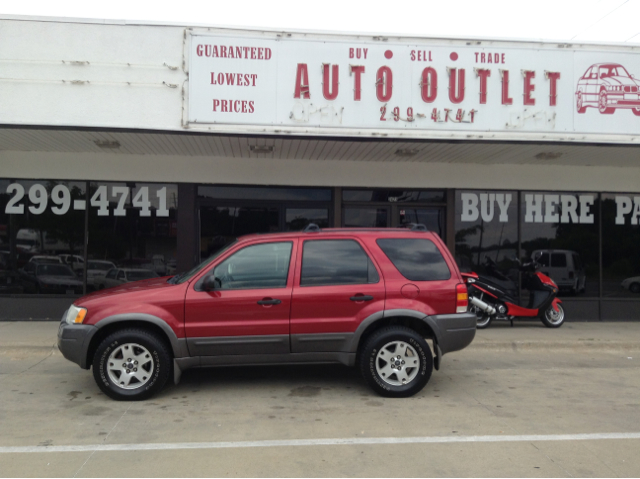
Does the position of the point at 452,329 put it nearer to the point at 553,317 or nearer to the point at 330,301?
the point at 330,301

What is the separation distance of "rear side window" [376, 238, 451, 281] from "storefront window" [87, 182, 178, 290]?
19.6 feet

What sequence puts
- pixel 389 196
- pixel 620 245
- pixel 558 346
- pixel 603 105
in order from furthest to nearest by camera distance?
pixel 620 245 < pixel 389 196 < pixel 603 105 < pixel 558 346

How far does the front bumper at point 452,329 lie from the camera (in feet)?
19.6

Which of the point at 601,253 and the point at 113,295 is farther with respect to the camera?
the point at 601,253

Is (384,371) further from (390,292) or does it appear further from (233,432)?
(233,432)

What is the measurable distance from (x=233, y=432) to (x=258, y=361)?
1109 millimetres

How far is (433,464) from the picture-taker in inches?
164

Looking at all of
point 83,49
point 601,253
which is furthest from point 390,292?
point 601,253

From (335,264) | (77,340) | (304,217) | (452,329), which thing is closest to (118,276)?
(304,217)

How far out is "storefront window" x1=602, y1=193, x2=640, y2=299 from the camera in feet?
38.2

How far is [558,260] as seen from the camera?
1156cm

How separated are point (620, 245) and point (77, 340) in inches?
436

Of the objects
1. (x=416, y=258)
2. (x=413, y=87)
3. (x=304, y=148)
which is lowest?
(x=416, y=258)

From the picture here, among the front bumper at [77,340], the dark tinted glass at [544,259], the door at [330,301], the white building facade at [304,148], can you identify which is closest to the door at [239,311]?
the door at [330,301]
